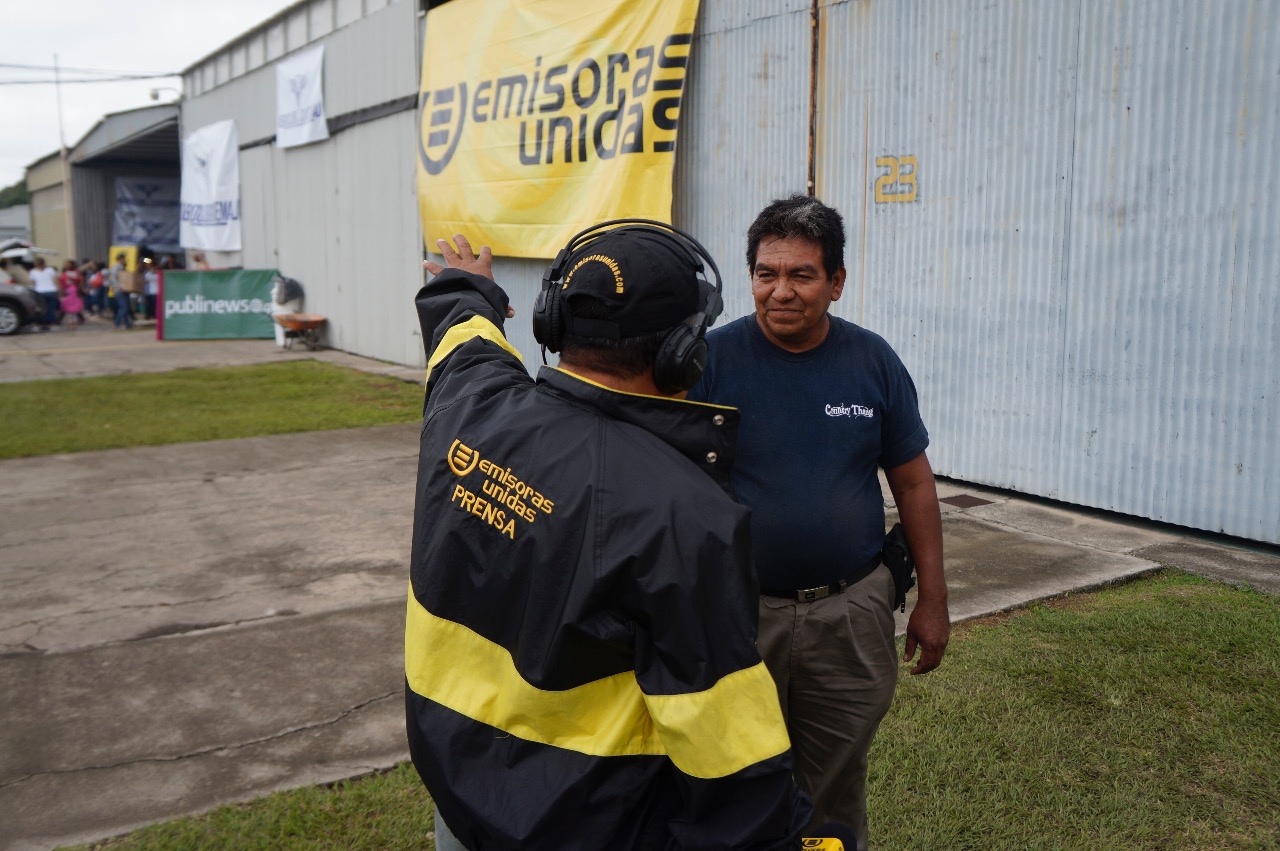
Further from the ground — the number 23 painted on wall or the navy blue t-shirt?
the number 23 painted on wall

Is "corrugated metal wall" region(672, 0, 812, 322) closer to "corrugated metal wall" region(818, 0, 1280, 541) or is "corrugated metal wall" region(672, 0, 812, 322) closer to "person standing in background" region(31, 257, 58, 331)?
"corrugated metal wall" region(818, 0, 1280, 541)

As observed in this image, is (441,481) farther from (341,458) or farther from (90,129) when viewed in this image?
(90,129)

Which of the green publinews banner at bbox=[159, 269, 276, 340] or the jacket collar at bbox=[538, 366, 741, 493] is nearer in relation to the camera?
the jacket collar at bbox=[538, 366, 741, 493]

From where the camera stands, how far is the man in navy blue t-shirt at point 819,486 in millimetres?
2697

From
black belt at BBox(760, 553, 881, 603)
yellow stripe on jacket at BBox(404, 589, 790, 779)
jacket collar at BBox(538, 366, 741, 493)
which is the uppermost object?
jacket collar at BBox(538, 366, 741, 493)

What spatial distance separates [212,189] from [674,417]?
89.4 feet

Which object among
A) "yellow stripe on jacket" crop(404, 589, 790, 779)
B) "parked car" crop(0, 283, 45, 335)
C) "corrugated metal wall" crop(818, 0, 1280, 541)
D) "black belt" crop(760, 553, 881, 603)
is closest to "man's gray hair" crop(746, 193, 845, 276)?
"black belt" crop(760, 553, 881, 603)

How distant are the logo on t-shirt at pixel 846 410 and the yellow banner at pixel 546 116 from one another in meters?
7.41

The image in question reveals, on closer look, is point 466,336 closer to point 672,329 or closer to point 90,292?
point 672,329

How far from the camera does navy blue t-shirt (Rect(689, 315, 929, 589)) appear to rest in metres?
2.72

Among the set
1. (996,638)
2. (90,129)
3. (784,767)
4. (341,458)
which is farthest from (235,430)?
(90,129)

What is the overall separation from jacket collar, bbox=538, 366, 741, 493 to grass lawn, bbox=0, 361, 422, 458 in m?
10.1

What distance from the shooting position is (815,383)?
2.78 meters

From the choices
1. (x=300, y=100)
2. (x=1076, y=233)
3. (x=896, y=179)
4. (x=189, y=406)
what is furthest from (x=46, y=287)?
(x=1076, y=233)
